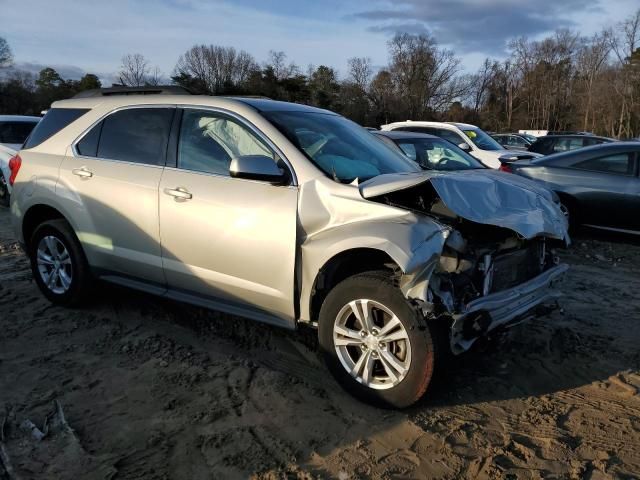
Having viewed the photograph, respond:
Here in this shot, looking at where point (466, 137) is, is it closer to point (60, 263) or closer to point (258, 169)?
point (60, 263)

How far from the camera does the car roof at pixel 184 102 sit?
4344 mm

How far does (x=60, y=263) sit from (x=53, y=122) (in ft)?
4.31

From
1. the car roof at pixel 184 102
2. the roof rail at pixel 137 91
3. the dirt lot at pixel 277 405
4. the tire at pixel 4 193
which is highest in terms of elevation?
the roof rail at pixel 137 91

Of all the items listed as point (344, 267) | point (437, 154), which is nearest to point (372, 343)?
point (344, 267)

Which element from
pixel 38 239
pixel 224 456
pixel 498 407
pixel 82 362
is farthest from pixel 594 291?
pixel 38 239

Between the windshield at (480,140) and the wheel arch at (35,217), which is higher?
the windshield at (480,140)

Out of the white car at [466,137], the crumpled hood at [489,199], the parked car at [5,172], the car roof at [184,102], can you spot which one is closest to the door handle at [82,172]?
the car roof at [184,102]

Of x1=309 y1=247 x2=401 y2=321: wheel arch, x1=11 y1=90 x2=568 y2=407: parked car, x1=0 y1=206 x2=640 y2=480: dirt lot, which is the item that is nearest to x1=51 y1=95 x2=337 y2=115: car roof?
x1=11 y1=90 x2=568 y2=407: parked car

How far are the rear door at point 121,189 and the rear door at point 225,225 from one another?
179 millimetres

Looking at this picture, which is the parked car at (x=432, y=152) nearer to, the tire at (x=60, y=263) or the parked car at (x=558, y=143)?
the tire at (x=60, y=263)

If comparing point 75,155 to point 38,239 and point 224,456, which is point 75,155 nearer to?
point 38,239

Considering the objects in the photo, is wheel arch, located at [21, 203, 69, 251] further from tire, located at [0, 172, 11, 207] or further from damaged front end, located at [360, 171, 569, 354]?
tire, located at [0, 172, 11, 207]

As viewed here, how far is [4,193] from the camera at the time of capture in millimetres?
11039

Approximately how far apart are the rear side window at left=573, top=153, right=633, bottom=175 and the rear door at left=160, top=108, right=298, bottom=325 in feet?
19.4
